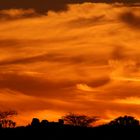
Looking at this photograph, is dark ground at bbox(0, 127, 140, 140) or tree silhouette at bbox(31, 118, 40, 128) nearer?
dark ground at bbox(0, 127, 140, 140)

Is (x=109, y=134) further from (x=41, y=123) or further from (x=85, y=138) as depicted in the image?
(x=41, y=123)

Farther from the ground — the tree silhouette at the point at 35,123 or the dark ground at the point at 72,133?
the tree silhouette at the point at 35,123

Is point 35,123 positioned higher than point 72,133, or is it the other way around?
point 35,123

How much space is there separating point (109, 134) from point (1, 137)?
891 inches

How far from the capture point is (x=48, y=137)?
155 m

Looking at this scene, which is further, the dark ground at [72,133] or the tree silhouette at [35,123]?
the tree silhouette at [35,123]

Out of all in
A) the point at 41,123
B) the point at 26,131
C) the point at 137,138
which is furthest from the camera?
the point at 41,123

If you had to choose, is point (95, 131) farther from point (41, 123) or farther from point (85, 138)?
point (41, 123)

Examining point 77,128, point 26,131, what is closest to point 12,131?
point 26,131

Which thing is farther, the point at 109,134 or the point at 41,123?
the point at 41,123

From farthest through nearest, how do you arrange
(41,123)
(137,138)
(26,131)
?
1. (41,123)
2. (26,131)
3. (137,138)

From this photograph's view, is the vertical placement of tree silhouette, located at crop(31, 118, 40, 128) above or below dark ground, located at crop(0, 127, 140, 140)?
above

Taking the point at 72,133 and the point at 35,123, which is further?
the point at 35,123


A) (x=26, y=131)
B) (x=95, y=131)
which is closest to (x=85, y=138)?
(x=95, y=131)
